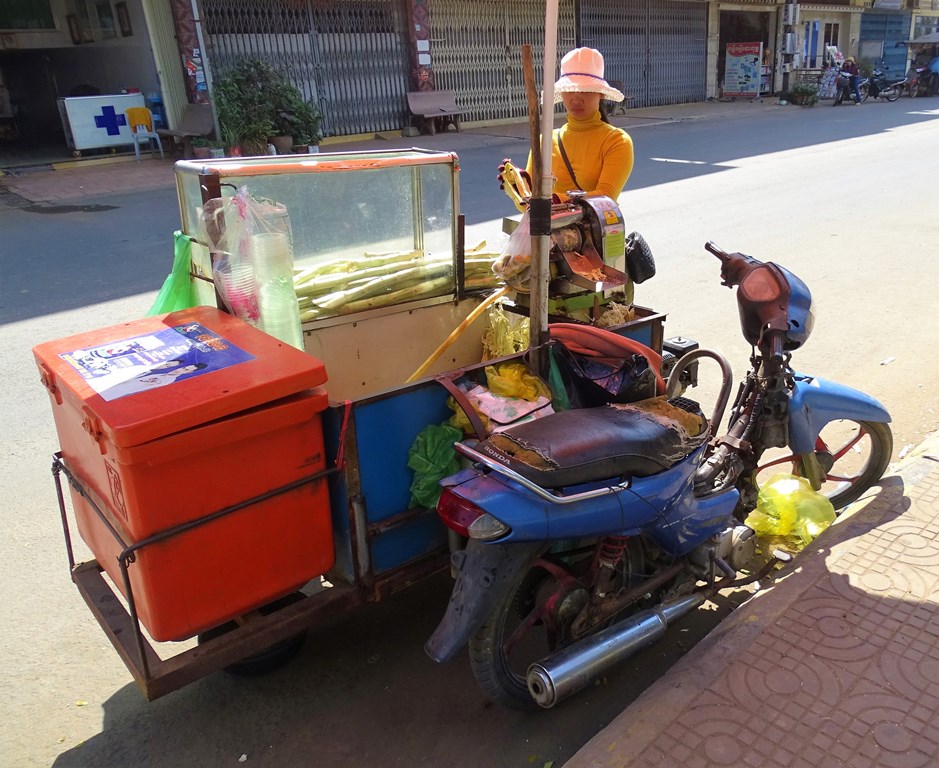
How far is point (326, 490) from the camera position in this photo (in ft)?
7.27

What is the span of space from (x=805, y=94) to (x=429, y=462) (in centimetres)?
2482

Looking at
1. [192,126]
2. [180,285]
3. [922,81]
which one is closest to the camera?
[180,285]

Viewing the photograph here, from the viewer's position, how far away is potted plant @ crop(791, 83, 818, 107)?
2319 centimetres

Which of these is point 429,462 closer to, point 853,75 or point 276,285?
point 276,285

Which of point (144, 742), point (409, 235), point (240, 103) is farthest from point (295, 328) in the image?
point (240, 103)

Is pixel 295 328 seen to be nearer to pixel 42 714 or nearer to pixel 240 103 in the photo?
pixel 42 714

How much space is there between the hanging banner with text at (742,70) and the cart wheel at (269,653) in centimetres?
2627

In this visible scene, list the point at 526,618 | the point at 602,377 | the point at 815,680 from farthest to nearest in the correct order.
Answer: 1. the point at 602,377
2. the point at 526,618
3. the point at 815,680

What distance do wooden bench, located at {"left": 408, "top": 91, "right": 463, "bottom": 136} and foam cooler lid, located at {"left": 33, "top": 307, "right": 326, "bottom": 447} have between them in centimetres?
1491

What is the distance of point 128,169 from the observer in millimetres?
13039

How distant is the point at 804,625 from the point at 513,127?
55.6 ft

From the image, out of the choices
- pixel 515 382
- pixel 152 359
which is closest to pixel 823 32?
pixel 515 382

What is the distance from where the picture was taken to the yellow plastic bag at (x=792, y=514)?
3064mm

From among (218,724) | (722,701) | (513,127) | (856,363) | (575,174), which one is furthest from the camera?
(513,127)
